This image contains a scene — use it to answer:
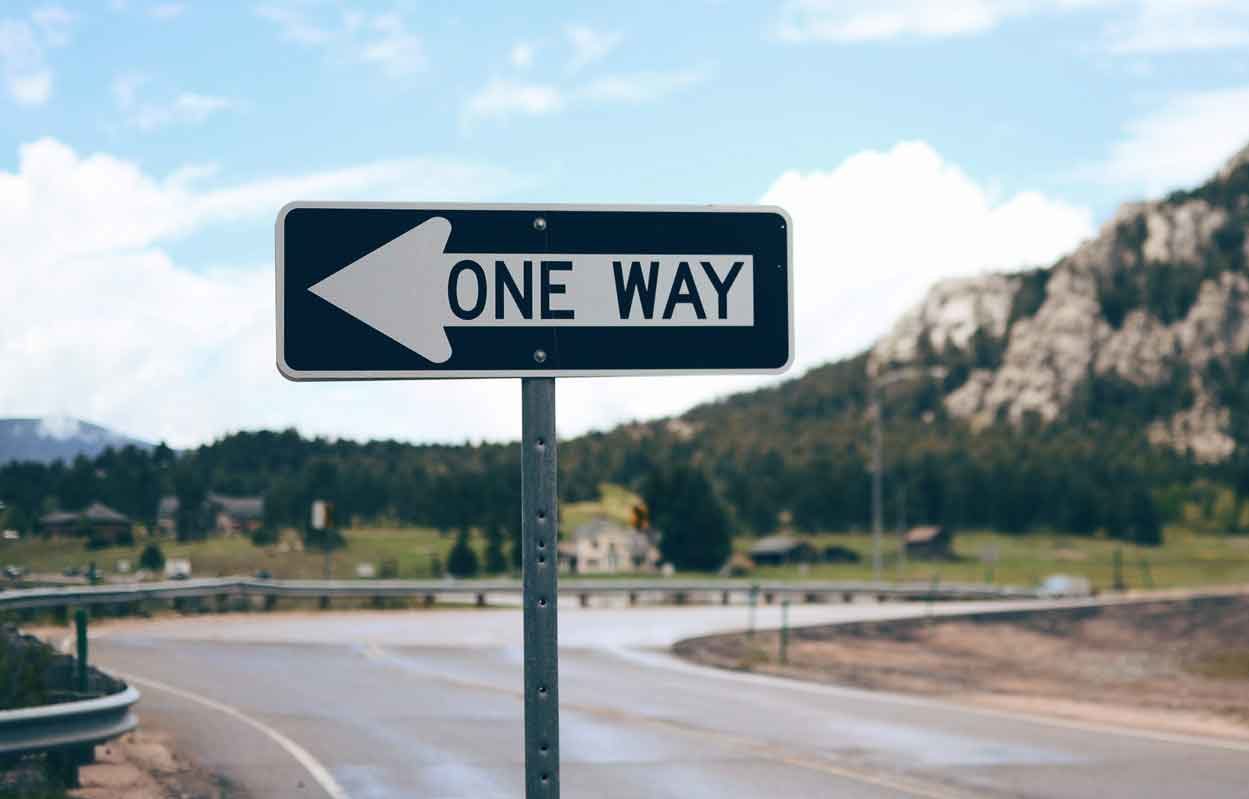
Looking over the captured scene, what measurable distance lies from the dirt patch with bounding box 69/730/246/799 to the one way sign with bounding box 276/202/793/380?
10.7 metres

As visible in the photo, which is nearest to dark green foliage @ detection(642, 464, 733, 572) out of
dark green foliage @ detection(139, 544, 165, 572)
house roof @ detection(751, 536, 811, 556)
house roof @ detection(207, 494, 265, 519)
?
house roof @ detection(751, 536, 811, 556)

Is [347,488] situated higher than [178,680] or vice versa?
[347,488]

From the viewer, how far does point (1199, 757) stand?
1606cm

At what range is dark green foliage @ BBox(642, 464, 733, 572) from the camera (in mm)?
109625

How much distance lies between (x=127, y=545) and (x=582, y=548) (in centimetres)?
10200

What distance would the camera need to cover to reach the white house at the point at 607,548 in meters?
123

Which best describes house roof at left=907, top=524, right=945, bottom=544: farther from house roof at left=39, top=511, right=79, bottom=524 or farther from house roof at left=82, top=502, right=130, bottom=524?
house roof at left=39, top=511, right=79, bottom=524

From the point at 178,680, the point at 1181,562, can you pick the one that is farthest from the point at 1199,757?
the point at 1181,562

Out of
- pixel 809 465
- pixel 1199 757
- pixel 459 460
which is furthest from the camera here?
pixel 809 465

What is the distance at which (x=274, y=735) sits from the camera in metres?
18.3

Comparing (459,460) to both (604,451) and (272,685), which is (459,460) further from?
(604,451)

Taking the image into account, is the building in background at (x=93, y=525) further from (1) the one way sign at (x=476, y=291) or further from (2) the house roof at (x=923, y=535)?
(2) the house roof at (x=923, y=535)

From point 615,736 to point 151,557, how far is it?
487 inches

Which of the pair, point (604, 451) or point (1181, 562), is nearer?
point (1181, 562)
